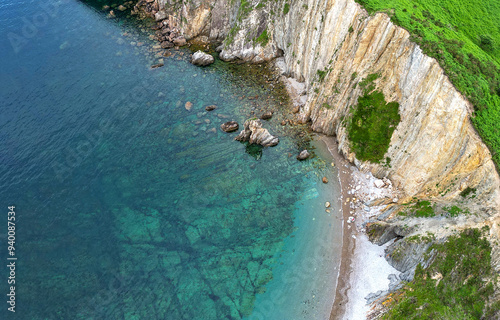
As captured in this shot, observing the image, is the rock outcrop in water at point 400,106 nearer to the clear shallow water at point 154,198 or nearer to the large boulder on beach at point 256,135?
the clear shallow water at point 154,198

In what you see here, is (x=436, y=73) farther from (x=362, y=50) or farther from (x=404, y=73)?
(x=362, y=50)

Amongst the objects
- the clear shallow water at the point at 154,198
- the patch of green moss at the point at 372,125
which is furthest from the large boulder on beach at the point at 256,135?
the patch of green moss at the point at 372,125

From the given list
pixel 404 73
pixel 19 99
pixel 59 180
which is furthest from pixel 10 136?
pixel 404 73

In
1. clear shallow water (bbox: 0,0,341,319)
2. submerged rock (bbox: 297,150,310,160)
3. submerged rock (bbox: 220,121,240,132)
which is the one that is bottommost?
clear shallow water (bbox: 0,0,341,319)

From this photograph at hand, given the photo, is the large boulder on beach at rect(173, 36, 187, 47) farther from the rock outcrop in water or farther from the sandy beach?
the sandy beach

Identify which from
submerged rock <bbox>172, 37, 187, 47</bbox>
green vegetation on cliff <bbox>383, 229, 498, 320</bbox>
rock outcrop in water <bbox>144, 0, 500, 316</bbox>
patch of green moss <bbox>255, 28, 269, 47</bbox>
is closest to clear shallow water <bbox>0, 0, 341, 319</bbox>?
submerged rock <bbox>172, 37, 187, 47</bbox>

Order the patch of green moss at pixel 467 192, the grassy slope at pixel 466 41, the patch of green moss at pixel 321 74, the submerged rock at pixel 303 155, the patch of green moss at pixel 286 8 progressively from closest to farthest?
the patch of green moss at pixel 467 192
the grassy slope at pixel 466 41
the submerged rock at pixel 303 155
the patch of green moss at pixel 321 74
the patch of green moss at pixel 286 8
